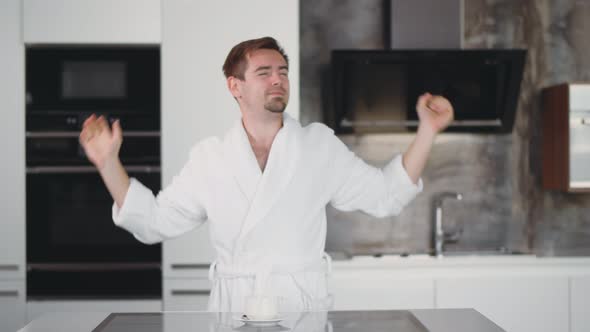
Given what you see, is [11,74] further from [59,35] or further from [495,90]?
[495,90]

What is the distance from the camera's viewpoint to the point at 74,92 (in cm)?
321

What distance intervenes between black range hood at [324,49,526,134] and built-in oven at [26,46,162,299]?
3.26 feet

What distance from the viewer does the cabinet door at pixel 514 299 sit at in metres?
3.36

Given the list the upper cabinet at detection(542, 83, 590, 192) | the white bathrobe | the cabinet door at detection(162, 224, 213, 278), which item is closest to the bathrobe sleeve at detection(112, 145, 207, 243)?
the white bathrobe

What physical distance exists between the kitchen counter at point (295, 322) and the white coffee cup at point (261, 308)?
32mm

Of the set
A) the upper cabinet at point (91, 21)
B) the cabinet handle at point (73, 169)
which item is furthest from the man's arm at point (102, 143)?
the upper cabinet at point (91, 21)

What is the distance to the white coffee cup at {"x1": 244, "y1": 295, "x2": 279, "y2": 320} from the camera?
1.52 m

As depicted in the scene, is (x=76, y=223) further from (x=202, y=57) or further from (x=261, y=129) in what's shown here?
(x=261, y=129)

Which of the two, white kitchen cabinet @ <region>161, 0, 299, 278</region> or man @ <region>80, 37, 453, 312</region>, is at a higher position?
white kitchen cabinet @ <region>161, 0, 299, 278</region>

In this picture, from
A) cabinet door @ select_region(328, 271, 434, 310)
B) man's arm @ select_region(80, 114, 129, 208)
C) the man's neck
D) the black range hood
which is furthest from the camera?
the black range hood

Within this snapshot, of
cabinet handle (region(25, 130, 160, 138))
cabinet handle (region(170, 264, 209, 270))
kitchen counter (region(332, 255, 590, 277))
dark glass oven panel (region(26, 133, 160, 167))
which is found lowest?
kitchen counter (region(332, 255, 590, 277))

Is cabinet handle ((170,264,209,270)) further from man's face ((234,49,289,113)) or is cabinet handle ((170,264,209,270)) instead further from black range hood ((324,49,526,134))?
man's face ((234,49,289,113))

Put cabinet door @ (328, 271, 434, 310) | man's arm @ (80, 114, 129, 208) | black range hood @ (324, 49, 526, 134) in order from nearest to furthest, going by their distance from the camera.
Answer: man's arm @ (80, 114, 129, 208)
cabinet door @ (328, 271, 434, 310)
black range hood @ (324, 49, 526, 134)

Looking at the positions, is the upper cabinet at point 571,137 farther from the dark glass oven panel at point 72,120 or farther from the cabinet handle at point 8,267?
the cabinet handle at point 8,267
